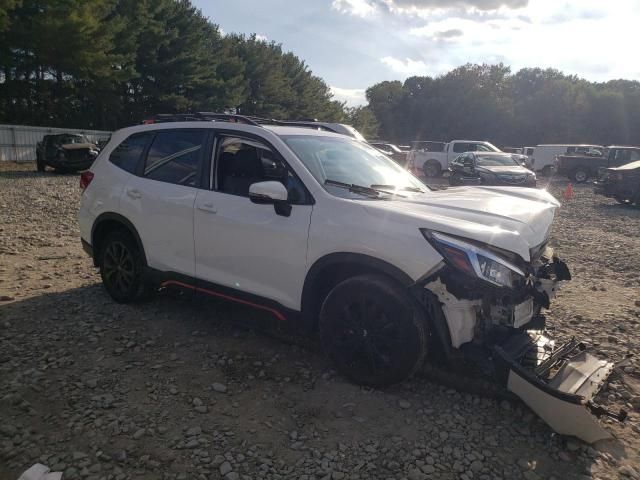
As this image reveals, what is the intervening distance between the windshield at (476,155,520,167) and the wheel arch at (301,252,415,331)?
50.7 feet

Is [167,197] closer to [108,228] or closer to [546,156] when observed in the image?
[108,228]

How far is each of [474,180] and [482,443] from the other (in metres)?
15.3

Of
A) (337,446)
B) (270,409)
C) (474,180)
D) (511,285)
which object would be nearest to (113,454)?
(270,409)

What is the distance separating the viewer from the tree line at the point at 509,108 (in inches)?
2906

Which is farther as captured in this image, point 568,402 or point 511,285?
point 511,285

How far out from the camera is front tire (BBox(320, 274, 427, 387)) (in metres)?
3.13

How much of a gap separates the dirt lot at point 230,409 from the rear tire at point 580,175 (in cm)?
2251

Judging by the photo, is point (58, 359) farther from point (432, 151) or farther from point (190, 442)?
point (432, 151)

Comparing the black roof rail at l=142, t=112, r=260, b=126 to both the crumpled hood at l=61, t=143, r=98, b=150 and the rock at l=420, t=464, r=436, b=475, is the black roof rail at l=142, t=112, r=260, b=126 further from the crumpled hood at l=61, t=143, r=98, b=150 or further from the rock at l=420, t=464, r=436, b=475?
the crumpled hood at l=61, t=143, r=98, b=150

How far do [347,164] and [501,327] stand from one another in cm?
179

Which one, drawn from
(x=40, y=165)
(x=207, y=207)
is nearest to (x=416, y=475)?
(x=207, y=207)

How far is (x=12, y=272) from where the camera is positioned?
19.6 ft

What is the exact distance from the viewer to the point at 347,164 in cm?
407

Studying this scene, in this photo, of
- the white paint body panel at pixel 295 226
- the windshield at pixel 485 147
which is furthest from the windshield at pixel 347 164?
the windshield at pixel 485 147
